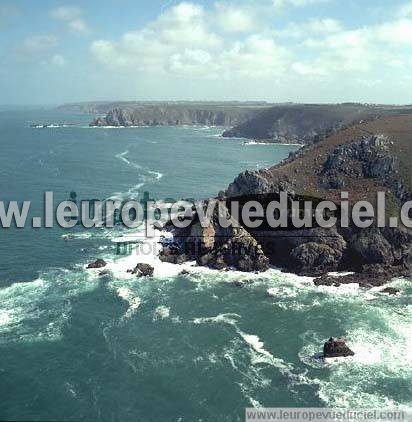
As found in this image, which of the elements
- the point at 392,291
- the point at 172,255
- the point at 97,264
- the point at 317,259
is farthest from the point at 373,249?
the point at 97,264

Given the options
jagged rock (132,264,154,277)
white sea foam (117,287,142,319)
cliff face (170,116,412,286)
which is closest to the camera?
white sea foam (117,287,142,319)

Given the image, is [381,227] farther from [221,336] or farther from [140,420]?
[140,420]

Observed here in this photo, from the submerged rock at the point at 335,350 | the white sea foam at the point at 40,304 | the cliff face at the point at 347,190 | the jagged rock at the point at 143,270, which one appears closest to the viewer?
the submerged rock at the point at 335,350

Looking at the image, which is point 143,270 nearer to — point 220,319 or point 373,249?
point 220,319

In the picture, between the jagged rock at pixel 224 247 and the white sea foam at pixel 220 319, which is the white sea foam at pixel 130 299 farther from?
the jagged rock at pixel 224 247

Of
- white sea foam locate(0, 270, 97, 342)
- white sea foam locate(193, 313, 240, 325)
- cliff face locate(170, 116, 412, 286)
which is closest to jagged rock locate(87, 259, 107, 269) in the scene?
white sea foam locate(0, 270, 97, 342)

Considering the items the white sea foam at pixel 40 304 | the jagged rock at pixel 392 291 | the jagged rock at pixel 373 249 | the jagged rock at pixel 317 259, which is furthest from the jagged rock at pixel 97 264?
the jagged rock at pixel 392 291

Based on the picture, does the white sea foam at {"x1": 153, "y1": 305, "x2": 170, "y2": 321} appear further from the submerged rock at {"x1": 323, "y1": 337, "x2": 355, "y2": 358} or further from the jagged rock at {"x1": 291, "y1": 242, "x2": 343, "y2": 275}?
the jagged rock at {"x1": 291, "y1": 242, "x2": 343, "y2": 275}

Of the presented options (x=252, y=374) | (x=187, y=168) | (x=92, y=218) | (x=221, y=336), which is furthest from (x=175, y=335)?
(x=187, y=168)
